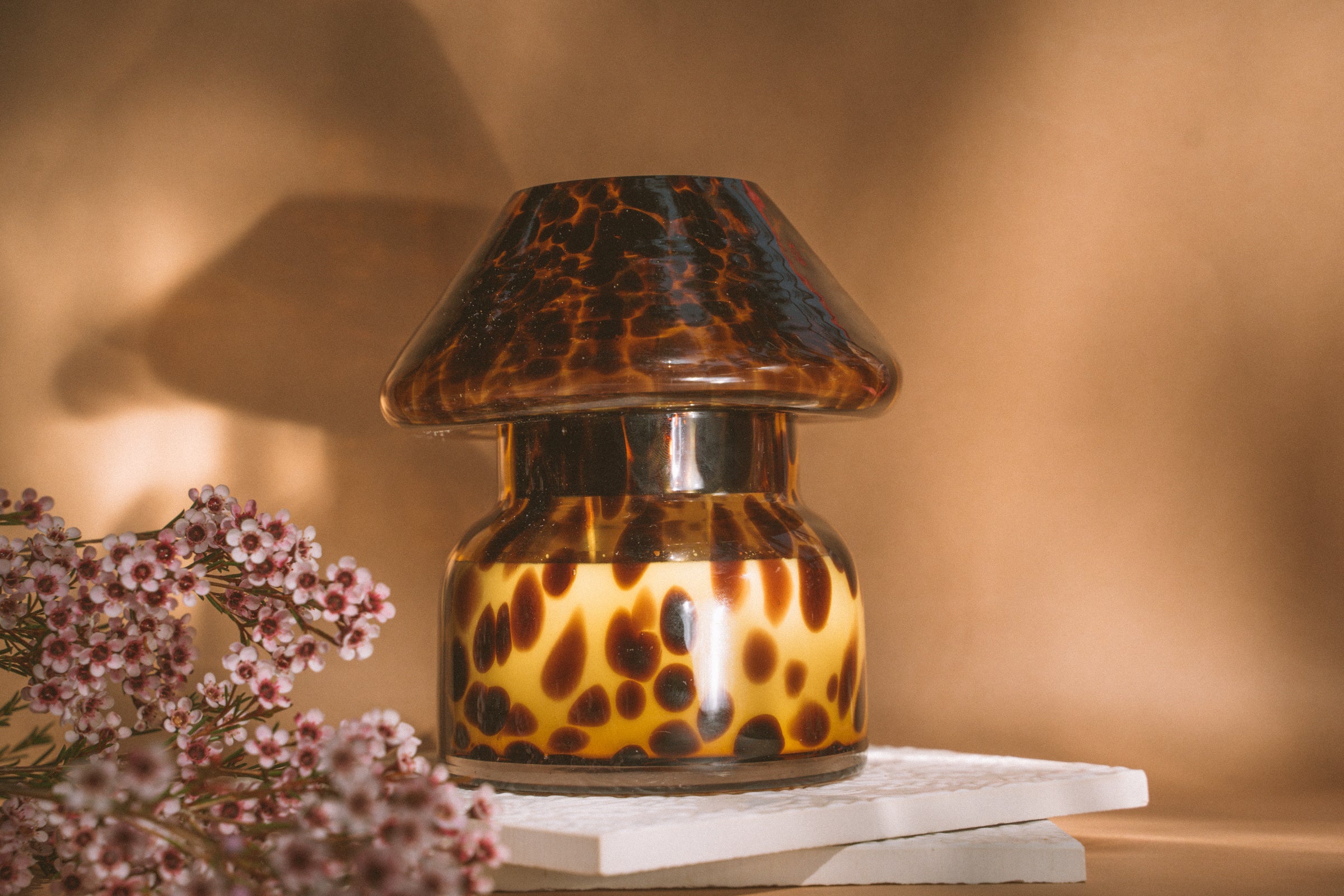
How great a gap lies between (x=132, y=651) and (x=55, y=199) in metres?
0.62

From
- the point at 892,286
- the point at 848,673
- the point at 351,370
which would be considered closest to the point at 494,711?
the point at 848,673

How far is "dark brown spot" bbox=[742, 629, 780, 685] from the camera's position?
0.87 metres

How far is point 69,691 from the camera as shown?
78 cm

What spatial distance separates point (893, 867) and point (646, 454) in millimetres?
283

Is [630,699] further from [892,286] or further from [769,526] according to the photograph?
[892,286]

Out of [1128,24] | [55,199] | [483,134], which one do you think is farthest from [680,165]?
[55,199]

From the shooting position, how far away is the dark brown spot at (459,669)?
92 cm

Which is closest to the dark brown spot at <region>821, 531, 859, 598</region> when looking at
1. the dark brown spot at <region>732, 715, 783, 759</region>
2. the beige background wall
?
the dark brown spot at <region>732, 715, 783, 759</region>

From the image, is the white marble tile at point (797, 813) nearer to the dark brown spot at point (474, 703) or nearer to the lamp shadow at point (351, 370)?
the dark brown spot at point (474, 703)

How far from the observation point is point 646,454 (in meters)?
0.89

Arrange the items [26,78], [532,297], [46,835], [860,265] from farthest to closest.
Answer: [860,265] < [26,78] < [532,297] < [46,835]

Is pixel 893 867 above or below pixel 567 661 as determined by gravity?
below

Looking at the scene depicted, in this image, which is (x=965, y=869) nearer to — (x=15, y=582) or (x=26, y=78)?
(x=15, y=582)

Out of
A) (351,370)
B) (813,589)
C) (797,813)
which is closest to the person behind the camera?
(797,813)
